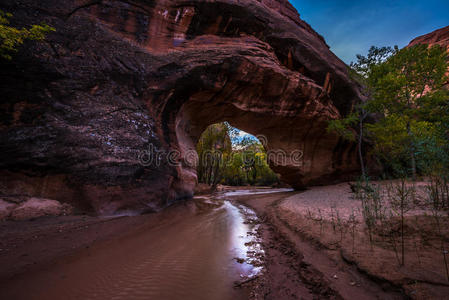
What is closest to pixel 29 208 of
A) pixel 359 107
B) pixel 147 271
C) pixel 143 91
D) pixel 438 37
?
pixel 147 271

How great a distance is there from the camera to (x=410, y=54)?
469 inches

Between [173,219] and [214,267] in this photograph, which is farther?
[173,219]

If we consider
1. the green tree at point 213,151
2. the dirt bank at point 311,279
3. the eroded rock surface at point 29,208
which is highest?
the green tree at point 213,151

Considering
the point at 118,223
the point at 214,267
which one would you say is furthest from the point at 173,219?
the point at 214,267

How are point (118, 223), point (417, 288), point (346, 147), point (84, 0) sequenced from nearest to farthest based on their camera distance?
point (417, 288)
point (118, 223)
point (84, 0)
point (346, 147)

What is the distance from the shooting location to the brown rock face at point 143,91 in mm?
5055

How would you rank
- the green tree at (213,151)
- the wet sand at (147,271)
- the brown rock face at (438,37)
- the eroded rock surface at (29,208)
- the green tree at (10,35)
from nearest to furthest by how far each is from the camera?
the wet sand at (147,271) → the eroded rock surface at (29,208) → the green tree at (10,35) → the green tree at (213,151) → the brown rock face at (438,37)

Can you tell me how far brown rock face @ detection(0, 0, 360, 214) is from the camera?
5.05 m

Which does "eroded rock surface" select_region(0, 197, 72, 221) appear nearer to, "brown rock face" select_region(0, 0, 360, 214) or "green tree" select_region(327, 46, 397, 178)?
"brown rock face" select_region(0, 0, 360, 214)

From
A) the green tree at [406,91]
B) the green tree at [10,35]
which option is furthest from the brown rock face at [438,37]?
the green tree at [10,35]

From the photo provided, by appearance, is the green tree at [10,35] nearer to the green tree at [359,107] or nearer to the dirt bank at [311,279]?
the dirt bank at [311,279]

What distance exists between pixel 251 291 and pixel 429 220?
11.1 feet

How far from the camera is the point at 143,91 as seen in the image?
7.25 meters

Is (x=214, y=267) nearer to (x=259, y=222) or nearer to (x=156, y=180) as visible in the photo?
(x=259, y=222)
